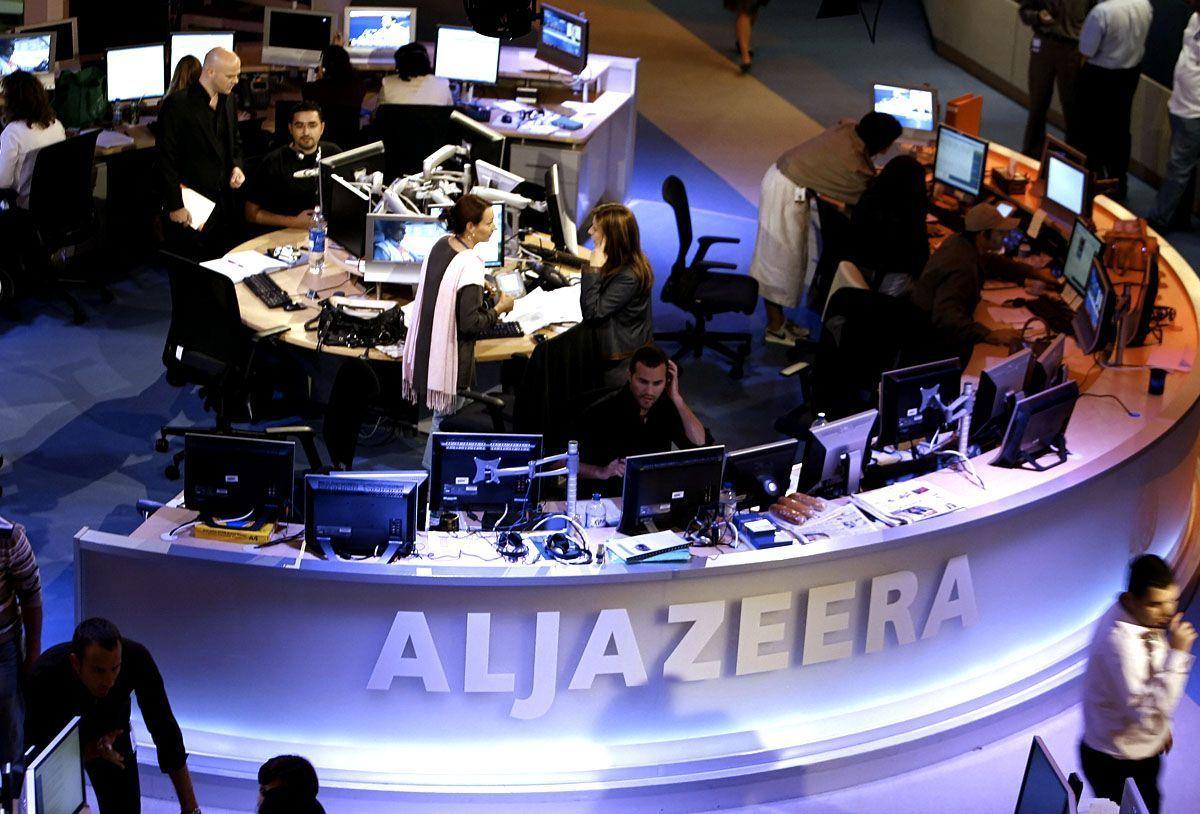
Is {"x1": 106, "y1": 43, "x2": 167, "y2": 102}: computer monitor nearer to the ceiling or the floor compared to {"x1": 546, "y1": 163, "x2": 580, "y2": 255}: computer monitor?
nearer to the ceiling

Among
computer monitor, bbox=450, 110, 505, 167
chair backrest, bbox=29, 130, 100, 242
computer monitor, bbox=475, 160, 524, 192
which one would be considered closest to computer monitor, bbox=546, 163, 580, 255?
computer monitor, bbox=475, 160, 524, 192

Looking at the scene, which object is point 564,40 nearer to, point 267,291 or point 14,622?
point 267,291

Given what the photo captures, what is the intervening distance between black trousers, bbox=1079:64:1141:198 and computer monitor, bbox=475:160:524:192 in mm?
4920

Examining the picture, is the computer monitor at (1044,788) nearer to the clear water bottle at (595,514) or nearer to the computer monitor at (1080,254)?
the clear water bottle at (595,514)

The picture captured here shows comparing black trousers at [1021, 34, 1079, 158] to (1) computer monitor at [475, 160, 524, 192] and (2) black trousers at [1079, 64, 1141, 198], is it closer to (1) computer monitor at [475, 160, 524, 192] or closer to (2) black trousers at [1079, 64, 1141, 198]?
(2) black trousers at [1079, 64, 1141, 198]

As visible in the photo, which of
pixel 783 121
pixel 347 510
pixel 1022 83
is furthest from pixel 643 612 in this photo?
pixel 1022 83

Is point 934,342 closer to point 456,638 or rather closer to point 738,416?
point 738,416

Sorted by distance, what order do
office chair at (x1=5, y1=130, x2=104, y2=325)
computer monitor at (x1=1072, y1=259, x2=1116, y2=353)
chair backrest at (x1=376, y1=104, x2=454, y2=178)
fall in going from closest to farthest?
computer monitor at (x1=1072, y1=259, x2=1116, y2=353), office chair at (x1=5, y1=130, x2=104, y2=325), chair backrest at (x1=376, y1=104, x2=454, y2=178)

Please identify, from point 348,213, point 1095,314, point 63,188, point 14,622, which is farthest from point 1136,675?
point 63,188

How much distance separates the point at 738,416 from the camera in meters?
7.82

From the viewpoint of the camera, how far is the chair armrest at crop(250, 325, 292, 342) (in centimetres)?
667

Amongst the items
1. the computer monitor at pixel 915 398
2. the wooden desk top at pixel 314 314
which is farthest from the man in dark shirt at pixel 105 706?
the computer monitor at pixel 915 398

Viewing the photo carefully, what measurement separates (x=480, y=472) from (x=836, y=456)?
4.31ft

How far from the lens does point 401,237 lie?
7.11 metres
